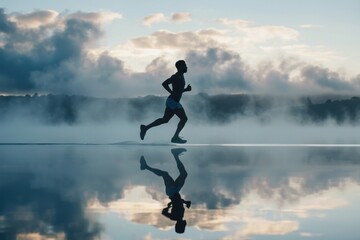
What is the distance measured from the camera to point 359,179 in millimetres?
10836

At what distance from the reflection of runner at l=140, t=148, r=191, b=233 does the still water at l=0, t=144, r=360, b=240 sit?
0.01m

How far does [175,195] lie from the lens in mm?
8633

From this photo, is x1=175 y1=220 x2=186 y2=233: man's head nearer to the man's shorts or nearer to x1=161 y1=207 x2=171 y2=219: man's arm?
x1=161 y1=207 x2=171 y2=219: man's arm

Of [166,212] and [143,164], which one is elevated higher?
[143,164]

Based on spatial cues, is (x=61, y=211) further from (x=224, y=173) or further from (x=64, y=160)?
(x=64, y=160)

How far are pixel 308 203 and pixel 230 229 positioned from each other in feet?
7.35

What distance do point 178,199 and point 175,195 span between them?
0.44 meters

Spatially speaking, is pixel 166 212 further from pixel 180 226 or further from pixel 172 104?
pixel 172 104

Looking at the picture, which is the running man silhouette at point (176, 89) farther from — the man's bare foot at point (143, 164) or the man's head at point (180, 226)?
the man's head at point (180, 226)

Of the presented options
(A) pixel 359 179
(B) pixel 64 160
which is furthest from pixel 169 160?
(A) pixel 359 179

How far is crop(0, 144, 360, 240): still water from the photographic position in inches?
238

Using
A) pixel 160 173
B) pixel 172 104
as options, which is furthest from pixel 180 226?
pixel 172 104

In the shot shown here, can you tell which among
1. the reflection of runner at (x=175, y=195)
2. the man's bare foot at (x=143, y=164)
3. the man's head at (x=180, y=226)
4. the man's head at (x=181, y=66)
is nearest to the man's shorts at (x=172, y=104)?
the man's head at (x=181, y=66)

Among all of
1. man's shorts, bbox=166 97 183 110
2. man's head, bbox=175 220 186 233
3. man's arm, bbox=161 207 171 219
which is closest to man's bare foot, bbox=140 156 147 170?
man's shorts, bbox=166 97 183 110
